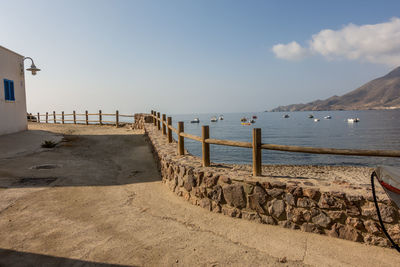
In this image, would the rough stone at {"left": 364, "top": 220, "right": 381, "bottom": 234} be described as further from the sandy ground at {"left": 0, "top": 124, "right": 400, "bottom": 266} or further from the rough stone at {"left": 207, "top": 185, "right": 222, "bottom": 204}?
the rough stone at {"left": 207, "top": 185, "right": 222, "bottom": 204}

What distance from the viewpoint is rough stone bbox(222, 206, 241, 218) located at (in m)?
4.39

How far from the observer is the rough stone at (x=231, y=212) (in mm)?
4395

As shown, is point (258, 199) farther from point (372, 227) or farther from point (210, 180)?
point (372, 227)

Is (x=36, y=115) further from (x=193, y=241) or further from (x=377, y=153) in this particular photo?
(x=377, y=153)

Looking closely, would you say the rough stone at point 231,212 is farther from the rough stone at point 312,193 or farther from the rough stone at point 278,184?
the rough stone at point 312,193

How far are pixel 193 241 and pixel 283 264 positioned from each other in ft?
4.37

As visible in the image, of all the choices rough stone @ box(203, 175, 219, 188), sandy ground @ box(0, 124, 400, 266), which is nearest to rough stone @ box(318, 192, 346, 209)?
sandy ground @ box(0, 124, 400, 266)

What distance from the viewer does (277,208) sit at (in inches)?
158

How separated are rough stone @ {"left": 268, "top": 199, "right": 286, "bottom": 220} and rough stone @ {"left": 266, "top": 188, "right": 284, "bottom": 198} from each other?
0.31ft

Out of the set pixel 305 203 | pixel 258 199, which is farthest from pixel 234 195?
pixel 305 203

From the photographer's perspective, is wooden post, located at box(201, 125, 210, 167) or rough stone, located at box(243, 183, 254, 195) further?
wooden post, located at box(201, 125, 210, 167)

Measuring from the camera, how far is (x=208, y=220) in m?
4.37

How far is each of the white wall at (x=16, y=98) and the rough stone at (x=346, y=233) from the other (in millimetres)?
14796

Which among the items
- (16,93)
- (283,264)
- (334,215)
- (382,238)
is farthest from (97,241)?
(16,93)
